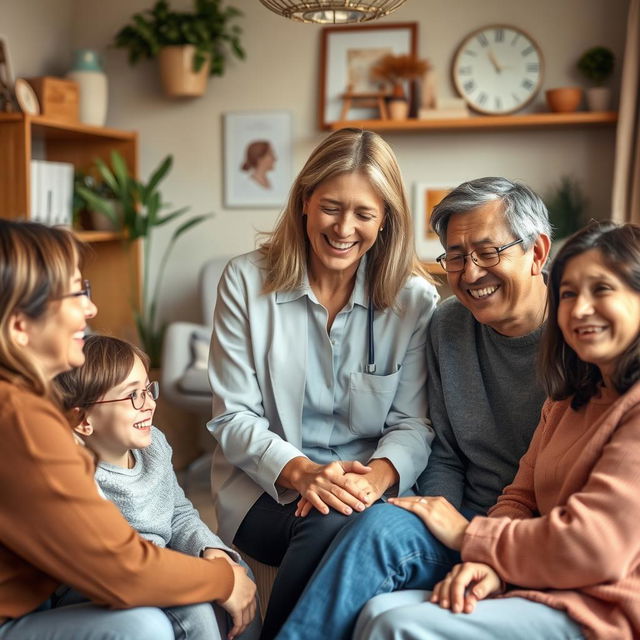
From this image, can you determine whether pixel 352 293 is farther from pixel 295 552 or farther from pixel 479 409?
pixel 295 552

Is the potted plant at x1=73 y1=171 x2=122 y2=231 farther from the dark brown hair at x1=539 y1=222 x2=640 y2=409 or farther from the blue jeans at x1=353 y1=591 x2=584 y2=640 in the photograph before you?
the blue jeans at x1=353 y1=591 x2=584 y2=640

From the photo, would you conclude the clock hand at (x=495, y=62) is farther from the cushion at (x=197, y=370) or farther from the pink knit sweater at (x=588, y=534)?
the pink knit sweater at (x=588, y=534)

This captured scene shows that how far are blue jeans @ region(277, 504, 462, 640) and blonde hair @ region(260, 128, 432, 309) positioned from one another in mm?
620

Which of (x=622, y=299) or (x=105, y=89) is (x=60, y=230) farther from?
(x=105, y=89)

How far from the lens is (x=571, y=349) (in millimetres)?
1548

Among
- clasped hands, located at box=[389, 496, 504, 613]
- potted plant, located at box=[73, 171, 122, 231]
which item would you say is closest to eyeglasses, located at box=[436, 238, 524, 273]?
clasped hands, located at box=[389, 496, 504, 613]

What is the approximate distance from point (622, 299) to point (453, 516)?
1.60 feet

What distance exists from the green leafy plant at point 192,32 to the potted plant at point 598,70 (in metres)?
1.62

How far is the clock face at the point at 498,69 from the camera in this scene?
408 centimetres

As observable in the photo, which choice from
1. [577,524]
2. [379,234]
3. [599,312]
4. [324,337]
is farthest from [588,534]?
[379,234]

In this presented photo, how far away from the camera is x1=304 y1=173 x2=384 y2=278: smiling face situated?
1947 millimetres

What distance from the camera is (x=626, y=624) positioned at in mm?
1337

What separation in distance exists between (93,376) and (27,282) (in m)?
0.42

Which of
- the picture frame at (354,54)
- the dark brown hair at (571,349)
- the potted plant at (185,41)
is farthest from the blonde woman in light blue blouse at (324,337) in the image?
the potted plant at (185,41)
